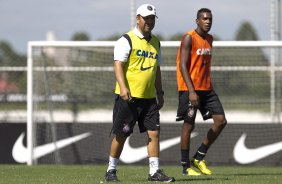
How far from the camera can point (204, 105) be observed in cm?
1256

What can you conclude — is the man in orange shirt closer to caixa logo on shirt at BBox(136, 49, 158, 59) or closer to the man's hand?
caixa logo on shirt at BBox(136, 49, 158, 59)

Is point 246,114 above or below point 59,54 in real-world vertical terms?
below

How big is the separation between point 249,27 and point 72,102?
700 centimetres

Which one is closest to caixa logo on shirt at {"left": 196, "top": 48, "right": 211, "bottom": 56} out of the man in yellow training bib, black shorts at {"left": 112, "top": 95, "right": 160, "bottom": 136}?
the man in yellow training bib

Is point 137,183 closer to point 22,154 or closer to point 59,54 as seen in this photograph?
point 22,154

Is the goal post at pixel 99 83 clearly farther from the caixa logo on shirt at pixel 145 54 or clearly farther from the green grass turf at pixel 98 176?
the caixa logo on shirt at pixel 145 54

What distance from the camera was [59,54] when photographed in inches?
808

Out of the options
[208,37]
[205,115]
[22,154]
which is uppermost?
[208,37]

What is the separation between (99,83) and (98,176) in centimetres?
627

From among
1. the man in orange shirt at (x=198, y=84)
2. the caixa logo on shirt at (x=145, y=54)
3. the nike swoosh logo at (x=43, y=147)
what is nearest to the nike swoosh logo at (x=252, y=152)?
the nike swoosh logo at (x=43, y=147)

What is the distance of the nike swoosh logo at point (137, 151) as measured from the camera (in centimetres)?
1628

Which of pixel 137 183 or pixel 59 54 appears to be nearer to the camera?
pixel 137 183

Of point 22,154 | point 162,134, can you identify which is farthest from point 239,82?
point 22,154

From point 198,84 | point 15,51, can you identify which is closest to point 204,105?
point 198,84
